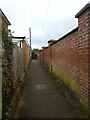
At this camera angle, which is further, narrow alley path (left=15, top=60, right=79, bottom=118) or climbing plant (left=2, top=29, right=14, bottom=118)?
narrow alley path (left=15, top=60, right=79, bottom=118)

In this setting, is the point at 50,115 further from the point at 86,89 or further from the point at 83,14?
the point at 83,14

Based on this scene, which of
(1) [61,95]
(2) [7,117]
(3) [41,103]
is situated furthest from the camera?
(1) [61,95]

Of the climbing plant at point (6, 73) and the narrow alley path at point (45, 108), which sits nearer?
the climbing plant at point (6, 73)

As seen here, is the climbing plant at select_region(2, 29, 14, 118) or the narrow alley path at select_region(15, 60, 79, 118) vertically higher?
the climbing plant at select_region(2, 29, 14, 118)

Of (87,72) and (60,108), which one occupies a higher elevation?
(87,72)

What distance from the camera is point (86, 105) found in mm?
7160

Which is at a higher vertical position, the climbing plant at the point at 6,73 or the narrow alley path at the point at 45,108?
the climbing plant at the point at 6,73

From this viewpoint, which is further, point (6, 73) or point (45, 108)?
point (45, 108)

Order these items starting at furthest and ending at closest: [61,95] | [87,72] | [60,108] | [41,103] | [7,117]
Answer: [61,95], [41,103], [60,108], [87,72], [7,117]

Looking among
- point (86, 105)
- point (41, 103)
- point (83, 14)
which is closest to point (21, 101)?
point (41, 103)

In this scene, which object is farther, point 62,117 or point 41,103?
point 41,103

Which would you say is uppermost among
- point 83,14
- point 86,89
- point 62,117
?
point 83,14

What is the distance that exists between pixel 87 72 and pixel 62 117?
142cm

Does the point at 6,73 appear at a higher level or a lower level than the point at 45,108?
higher
